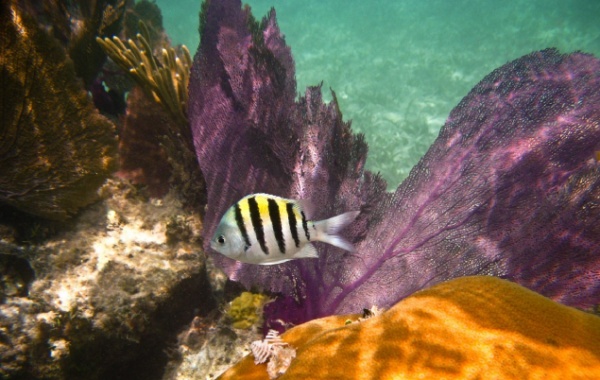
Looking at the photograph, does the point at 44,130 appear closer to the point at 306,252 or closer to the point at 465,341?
the point at 306,252

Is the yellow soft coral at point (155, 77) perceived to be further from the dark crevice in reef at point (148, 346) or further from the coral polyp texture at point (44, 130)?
the dark crevice in reef at point (148, 346)

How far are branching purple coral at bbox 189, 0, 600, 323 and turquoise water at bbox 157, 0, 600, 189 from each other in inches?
308

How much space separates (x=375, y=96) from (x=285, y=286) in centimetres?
1532

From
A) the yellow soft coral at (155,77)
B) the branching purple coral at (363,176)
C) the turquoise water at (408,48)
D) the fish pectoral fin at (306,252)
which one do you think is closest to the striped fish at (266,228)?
the fish pectoral fin at (306,252)

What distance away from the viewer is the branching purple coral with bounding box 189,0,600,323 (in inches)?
113

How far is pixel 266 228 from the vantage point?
5.76 feet

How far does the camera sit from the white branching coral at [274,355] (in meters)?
1.79

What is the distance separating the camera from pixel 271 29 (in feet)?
12.1

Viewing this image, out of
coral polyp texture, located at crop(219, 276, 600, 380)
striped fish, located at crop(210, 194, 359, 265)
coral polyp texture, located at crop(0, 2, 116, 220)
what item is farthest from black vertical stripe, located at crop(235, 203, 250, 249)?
coral polyp texture, located at crop(0, 2, 116, 220)

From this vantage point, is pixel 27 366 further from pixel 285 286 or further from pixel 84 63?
pixel 84 63

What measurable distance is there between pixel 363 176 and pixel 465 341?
5.62 ft

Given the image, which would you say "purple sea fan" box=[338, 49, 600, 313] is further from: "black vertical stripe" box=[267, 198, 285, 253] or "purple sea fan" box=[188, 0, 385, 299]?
"black vertical stripe" box=[267, 198, 285, 253]

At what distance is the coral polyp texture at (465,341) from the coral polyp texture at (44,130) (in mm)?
2233

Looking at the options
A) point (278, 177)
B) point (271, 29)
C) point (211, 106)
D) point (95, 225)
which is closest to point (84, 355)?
point (95, 225)
